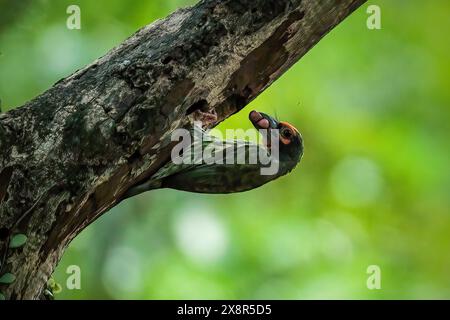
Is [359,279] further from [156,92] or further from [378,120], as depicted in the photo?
[156,92]

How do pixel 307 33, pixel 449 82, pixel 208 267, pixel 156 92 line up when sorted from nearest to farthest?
1. pixel 156 92
2. pixel 307 33
3. pixel 208 267
4. pixel 449 82

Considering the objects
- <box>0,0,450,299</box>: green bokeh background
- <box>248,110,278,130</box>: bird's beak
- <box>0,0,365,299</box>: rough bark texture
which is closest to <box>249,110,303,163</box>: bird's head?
<box>248,110,278,130</box>: bird's beak

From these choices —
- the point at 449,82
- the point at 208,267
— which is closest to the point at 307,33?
the point at 208,267

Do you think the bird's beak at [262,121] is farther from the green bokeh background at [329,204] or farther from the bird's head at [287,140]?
the green bokeh background at [329,204]

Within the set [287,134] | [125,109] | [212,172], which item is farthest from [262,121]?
[125,109]

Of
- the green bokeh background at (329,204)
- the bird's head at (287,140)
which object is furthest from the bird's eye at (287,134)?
the green bokeh background at (329,204)
